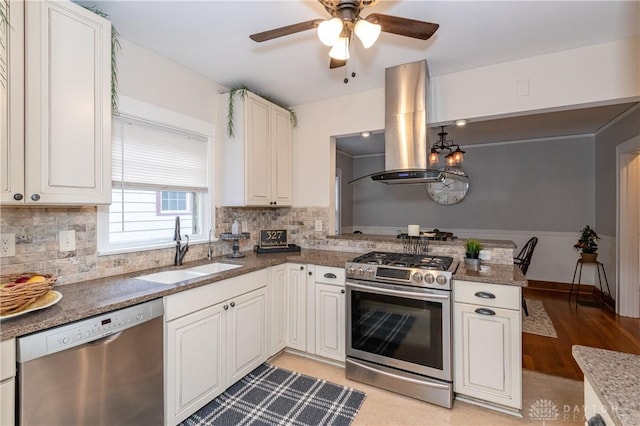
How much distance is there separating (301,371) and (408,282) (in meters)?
1.22

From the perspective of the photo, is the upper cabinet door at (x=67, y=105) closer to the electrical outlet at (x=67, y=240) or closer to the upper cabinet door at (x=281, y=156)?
the electrical outlet at (x=67, y=240)

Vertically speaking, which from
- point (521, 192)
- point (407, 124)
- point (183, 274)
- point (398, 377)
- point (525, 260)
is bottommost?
point (398, 377)

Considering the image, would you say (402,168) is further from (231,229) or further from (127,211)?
(127,211)

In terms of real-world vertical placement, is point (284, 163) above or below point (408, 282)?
above

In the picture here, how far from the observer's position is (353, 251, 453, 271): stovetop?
7.31ft

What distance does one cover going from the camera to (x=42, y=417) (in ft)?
4.03

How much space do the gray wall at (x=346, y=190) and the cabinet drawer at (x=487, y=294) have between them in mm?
4249

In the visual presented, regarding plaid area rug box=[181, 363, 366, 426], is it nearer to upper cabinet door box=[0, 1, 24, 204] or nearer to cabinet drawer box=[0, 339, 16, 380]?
cabinet drawer box=[0, 339, 16, 380]

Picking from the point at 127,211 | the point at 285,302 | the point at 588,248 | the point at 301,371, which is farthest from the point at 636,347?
the point at 127,211

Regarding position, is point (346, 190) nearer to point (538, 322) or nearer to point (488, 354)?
point (538, 322)

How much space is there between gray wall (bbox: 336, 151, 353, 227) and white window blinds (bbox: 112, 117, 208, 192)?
3789 mm

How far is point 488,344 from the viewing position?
1994 millimetres

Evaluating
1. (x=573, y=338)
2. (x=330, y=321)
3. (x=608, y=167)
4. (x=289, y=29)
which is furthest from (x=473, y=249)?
(x=608, y=167)

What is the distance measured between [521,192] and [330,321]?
463 centimetres
